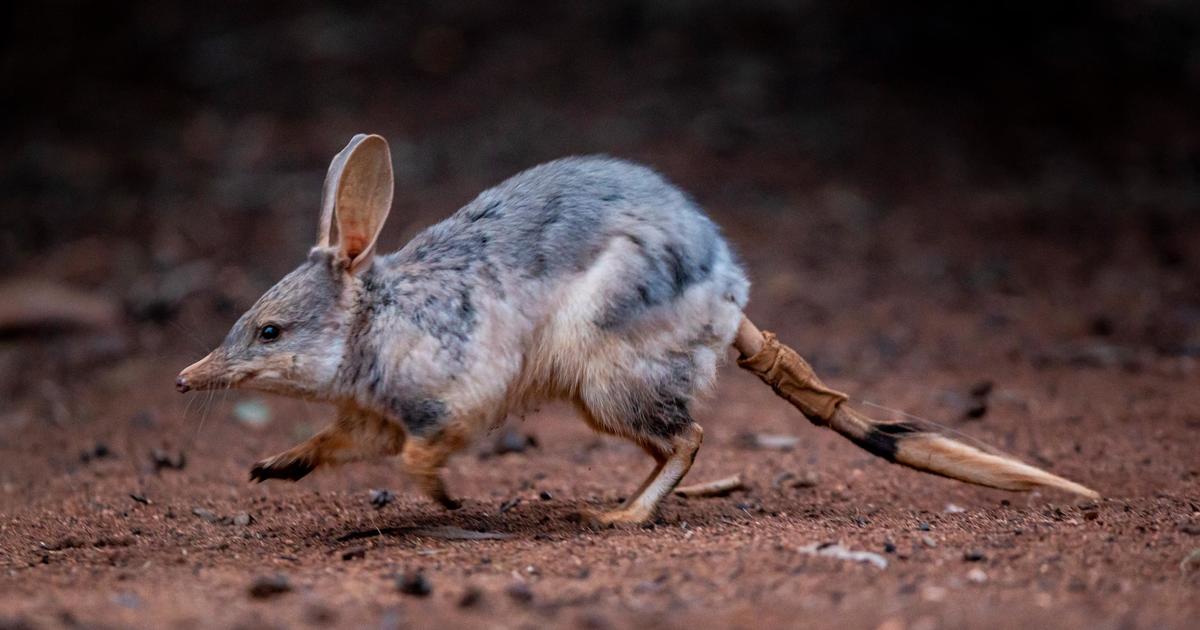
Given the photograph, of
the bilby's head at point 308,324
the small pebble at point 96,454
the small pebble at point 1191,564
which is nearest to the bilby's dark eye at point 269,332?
the bilby's head at point 308,324

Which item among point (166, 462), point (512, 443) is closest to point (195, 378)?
point (166, 462)

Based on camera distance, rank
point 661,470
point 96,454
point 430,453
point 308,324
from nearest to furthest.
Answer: point 430,453 → point 308,324 → point 661,470 → point 96,454

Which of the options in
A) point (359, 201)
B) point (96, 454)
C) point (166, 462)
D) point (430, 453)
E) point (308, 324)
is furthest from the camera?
point (96, 454)

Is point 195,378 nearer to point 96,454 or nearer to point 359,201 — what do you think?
point 359,201

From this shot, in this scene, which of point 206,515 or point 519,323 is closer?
point 519,323

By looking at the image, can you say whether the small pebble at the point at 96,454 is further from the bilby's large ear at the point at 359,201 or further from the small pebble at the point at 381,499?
the bilby's large ear at the point at 359,201

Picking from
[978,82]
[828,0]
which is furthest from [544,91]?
[978,82]

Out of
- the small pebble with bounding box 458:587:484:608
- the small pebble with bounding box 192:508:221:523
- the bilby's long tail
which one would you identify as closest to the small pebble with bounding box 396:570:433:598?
the small pebble with bounding box 458:587:484:608
